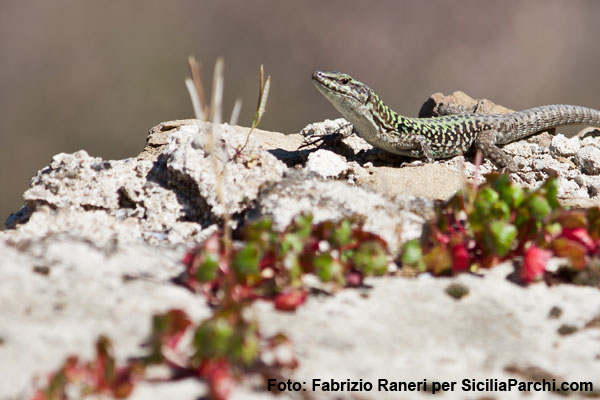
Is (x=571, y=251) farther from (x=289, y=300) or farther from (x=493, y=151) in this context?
(x=493, y=151)

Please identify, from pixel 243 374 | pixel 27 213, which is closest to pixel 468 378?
pixel 243 374

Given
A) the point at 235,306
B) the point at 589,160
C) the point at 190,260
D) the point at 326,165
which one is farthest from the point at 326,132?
the point at 235,306

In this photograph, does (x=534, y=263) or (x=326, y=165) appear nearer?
(x=534, y=263)

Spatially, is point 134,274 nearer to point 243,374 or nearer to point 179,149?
point 243,374

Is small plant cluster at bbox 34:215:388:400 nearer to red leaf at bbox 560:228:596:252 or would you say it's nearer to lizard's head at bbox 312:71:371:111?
red leaf at bbox 560:228:596:252

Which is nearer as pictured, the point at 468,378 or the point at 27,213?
the point at 468,378

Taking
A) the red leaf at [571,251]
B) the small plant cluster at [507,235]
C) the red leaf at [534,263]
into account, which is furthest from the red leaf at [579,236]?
the red leaf at [534,263]
